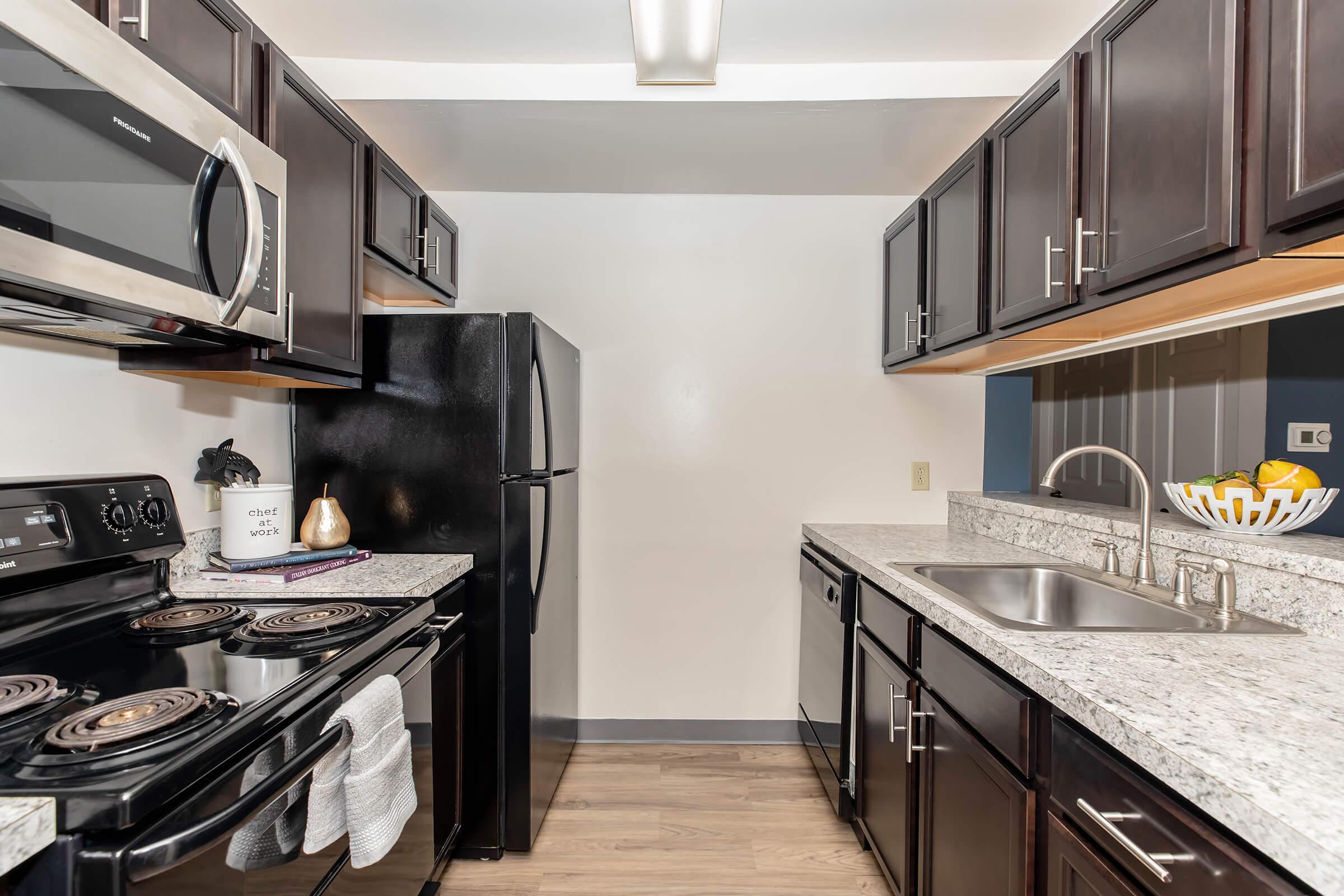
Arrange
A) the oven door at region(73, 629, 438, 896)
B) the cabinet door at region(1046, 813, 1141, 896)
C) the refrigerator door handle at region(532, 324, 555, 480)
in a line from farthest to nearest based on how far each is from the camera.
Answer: the refrigerator door handle at region(532, 324, 555, 480) < the cabinet door at region(1046, 813, 1141, 896) < the oven door at region(73, 629, 438, 896)

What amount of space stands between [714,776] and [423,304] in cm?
220

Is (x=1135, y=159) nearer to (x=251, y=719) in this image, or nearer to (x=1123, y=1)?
(x=1123, y=1)

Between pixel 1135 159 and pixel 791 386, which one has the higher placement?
pixel 1135 159

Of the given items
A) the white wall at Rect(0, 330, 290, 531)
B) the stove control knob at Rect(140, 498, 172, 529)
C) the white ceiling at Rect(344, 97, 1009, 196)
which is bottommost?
the stove control knob at Rect(140, 498, 172, 529)

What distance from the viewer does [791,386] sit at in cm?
276

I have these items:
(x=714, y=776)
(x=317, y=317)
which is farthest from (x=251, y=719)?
(x=714, y=776)

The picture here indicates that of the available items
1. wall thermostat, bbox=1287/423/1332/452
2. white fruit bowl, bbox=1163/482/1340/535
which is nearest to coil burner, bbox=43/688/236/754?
white fruit bowl, bbox=1163/482/1340/535

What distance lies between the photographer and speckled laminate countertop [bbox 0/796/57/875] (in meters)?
0.64

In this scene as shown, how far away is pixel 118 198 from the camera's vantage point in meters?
0.98

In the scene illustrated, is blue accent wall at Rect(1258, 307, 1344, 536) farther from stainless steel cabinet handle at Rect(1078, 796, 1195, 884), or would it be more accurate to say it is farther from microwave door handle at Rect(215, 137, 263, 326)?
microwave door handle at Rect(215, 137, 263, 326)

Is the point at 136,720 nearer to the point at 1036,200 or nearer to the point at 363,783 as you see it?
the point at 363,783

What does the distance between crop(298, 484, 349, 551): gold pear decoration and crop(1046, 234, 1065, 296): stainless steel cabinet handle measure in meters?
1.93

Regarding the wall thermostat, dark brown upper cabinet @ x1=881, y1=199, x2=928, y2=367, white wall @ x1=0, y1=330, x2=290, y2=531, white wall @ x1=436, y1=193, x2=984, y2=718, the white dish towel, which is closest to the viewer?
the white dish towel

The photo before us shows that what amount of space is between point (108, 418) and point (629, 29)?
1.63 metres
